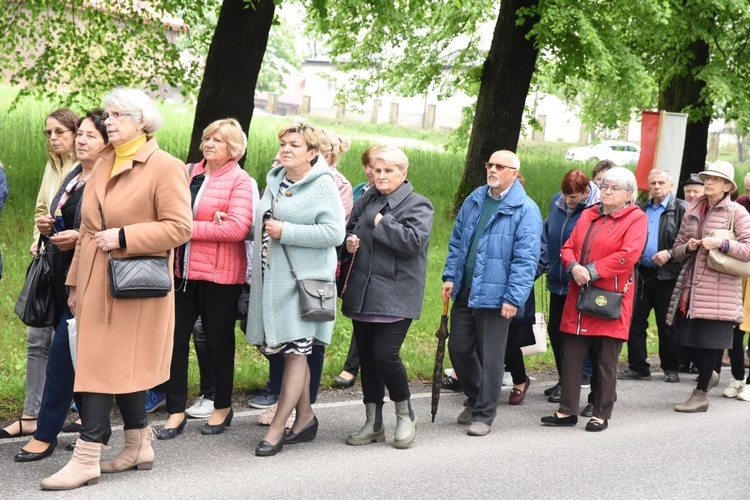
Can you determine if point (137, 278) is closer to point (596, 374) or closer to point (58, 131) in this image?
point (58, 131)

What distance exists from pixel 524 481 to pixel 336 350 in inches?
150

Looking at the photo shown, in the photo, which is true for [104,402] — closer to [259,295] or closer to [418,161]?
[259,295]

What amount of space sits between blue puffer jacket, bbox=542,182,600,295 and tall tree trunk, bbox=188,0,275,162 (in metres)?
5.22

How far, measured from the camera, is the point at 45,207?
661 centimetres

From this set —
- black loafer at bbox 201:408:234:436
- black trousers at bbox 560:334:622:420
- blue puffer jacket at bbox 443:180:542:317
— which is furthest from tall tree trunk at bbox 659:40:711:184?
black loafer at bbox 201:408:234:436

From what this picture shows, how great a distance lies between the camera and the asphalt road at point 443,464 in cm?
578

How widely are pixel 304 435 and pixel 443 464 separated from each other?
3.17 feet

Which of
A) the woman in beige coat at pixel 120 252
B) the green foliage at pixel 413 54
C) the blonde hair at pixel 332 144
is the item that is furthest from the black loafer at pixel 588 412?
the green foliage at pixel 413 54

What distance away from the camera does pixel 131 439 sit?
5.90m

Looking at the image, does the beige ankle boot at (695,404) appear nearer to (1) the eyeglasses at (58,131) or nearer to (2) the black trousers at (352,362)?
(2) the black trousers at (352,362)

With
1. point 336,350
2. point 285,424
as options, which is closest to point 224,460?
point 285,424

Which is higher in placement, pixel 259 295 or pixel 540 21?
pixel 540 21

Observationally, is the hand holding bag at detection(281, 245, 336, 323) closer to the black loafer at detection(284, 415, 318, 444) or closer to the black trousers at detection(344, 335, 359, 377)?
the black loafer at detection(284, 415, 318, 444)

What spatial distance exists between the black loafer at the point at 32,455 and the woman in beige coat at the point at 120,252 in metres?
0.53
